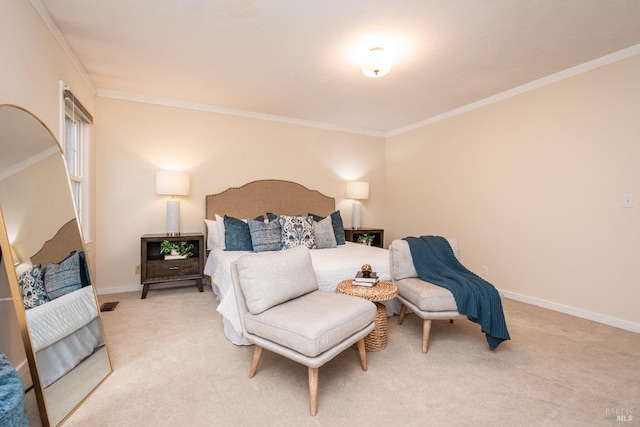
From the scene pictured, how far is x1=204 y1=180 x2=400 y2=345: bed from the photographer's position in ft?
8.74

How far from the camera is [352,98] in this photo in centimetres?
394

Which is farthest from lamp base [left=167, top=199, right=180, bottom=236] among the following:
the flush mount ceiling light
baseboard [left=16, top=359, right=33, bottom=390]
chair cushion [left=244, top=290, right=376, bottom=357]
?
the flush mount ceiling light

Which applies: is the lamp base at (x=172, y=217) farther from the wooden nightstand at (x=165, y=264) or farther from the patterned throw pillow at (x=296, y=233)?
the patterned throw pillow at (x=296, y=233)

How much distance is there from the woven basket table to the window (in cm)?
280

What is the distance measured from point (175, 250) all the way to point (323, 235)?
1.86m

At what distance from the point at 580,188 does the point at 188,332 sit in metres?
4.01

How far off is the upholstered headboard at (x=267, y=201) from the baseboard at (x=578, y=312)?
113 inches


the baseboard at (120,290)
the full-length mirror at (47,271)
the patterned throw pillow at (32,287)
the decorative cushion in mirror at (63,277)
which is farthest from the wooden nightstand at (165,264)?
the patterned throw pillow at (32,287)

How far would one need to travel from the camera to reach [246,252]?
3.52 meters

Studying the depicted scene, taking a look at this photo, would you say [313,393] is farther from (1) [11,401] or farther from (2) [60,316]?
(2) [60,316]

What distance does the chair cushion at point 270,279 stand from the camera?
189cm

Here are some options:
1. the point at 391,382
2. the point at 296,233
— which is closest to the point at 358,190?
the point at 296,233

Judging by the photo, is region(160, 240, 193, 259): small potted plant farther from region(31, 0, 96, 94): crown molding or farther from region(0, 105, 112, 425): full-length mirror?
region(31, 0, 96, 94): crown molding

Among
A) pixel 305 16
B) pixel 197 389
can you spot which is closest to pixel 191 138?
pixel 305 16
